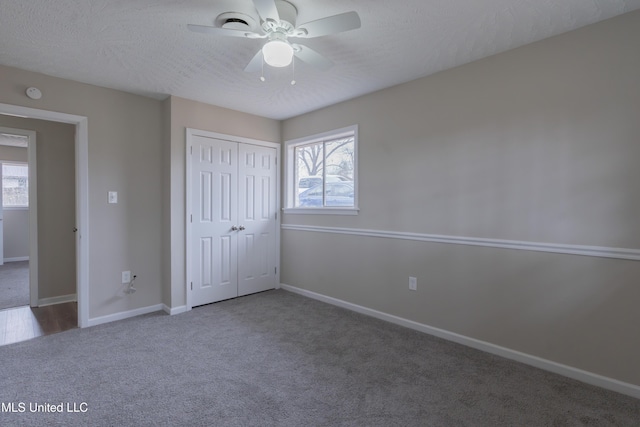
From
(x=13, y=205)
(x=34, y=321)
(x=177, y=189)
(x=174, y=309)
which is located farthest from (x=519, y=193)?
(x=13, y=205)

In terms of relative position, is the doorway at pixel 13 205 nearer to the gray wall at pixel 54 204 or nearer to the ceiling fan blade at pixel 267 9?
the gray wall at pixel 54 204

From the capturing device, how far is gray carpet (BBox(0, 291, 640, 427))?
1872 millimetres

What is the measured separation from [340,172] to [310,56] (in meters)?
1.90

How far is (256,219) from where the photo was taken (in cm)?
441

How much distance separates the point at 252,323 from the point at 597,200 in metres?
3.07

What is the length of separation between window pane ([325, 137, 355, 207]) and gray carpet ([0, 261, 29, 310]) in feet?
13.1

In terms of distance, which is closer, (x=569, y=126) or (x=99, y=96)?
(x=569, y=126)

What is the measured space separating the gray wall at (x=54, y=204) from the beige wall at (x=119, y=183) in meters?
1.20

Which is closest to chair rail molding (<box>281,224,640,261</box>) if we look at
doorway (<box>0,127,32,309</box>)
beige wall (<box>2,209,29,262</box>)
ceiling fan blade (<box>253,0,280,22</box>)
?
ceiling fan blade (<box>253,0,280,22</box>)

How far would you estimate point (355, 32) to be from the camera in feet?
7.54

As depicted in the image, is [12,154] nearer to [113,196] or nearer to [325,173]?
[113,196]

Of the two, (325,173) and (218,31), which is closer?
(218,31)

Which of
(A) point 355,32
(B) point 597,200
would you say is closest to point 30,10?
(A) point 355,32

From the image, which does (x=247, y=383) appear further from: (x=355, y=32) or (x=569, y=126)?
(x=569, y=126)
